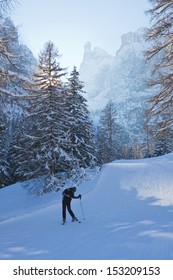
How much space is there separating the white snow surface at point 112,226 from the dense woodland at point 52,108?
297 cm

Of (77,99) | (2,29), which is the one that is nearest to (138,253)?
(2,29)

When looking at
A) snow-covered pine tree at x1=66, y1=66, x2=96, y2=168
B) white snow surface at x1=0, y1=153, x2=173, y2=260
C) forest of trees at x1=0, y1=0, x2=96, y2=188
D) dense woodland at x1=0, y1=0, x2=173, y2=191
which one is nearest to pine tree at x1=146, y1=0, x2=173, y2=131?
dense woodland at x1=0, y1=0, x2=173, y2=191

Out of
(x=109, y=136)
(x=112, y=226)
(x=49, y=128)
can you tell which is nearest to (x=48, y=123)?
(x=49, y=128)

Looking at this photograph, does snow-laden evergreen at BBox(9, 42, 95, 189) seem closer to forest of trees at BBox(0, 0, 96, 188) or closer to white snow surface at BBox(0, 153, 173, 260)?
forest of trees at BBox(0, 0, 96, 188)

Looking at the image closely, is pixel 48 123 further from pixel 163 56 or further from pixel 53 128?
pixel 163 56

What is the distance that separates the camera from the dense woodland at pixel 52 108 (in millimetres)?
11773

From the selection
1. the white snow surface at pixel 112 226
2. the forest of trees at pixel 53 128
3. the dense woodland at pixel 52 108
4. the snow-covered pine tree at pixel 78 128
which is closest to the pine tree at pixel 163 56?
the dense woodland at pixel 52 108

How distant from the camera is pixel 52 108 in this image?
24625mm

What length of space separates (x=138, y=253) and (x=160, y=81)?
1041 cm

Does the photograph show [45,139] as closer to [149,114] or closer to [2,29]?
[149,114]

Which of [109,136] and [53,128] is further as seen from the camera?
[109,136]

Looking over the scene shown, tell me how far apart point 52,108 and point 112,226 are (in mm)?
15228

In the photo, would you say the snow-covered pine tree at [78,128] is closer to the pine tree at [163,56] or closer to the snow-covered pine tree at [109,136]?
the pine tree at [163,56]
